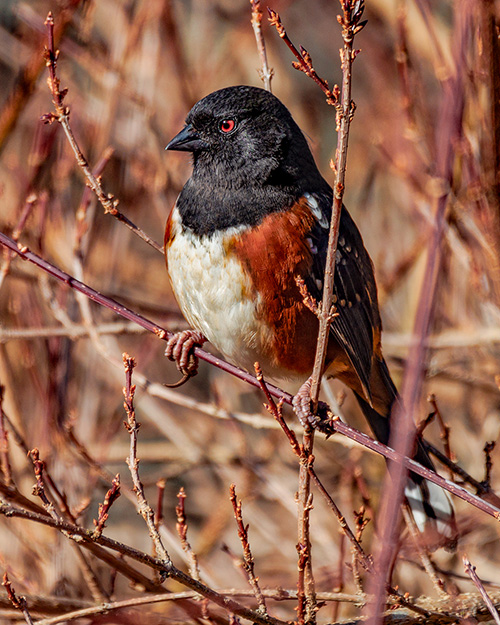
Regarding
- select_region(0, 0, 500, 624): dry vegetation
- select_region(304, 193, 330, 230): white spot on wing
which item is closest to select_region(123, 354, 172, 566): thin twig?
select_region(0, 0, 500, 624): dry vegetation

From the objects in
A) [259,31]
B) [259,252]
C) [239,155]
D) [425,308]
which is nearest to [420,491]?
[259,252]

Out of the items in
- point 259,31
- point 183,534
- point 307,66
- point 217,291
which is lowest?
point 183,534

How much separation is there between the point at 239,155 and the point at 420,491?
146 centimetres

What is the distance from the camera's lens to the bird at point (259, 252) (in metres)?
2.58

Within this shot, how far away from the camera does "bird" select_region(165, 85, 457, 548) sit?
8.48ft

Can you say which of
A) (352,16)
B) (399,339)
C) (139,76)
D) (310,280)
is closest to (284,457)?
(399,339)

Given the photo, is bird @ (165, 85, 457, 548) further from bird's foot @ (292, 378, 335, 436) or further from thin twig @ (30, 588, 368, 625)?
thin twig @ (30, 588, 368, 625)

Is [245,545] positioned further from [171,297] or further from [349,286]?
[171,297]

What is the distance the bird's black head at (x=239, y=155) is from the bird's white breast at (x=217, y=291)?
9cm

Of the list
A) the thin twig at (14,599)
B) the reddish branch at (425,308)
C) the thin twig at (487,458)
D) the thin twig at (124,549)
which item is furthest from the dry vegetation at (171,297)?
the reddish branch at (425,308)

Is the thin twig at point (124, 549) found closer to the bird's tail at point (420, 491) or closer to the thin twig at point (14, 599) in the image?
the thin twig at point (14, 599)

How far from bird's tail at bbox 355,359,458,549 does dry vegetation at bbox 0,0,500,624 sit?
0.12 m

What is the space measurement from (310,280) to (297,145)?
535mm

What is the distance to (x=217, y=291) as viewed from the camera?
8.52ft
